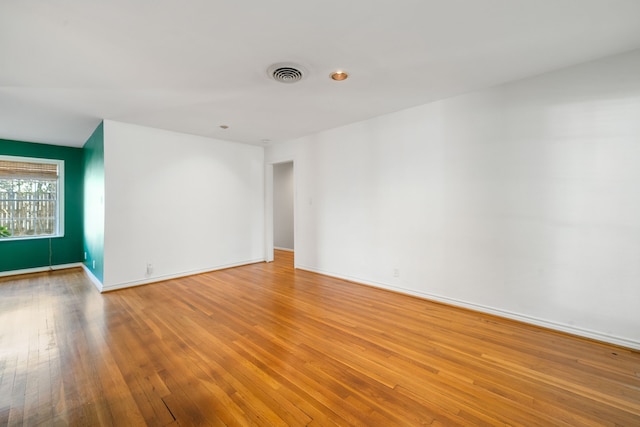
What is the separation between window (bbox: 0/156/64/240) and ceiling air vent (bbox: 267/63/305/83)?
18.8 feet

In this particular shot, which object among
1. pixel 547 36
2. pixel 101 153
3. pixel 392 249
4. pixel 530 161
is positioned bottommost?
pixel 392 249

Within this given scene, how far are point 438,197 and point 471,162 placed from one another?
21.9 inches

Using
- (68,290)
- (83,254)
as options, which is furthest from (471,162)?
(83,254)

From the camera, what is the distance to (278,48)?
7.06ft

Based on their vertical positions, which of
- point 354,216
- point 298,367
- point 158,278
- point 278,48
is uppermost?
point 278,48

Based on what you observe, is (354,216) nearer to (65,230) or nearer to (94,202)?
(94,202)

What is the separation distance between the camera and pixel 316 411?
5.28 ft

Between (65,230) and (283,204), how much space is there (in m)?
4.85

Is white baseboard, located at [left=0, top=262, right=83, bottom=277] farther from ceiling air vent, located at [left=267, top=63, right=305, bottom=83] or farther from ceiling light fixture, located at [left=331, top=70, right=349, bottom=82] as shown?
ceiling light fixture, located at [left=331, top=70, right=349, bottom=82]

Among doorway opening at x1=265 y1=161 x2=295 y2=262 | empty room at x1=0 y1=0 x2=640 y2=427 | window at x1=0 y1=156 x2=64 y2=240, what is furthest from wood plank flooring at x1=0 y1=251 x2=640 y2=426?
doorway opening at x1=265 y1=161 x2=295 y2=262

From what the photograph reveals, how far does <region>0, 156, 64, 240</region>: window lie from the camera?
16.1 feet

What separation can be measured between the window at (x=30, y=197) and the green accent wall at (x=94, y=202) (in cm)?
71

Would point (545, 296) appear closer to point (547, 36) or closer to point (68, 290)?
point (547, 36)

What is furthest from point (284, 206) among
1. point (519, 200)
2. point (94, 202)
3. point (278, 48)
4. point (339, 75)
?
point (519, 200)
